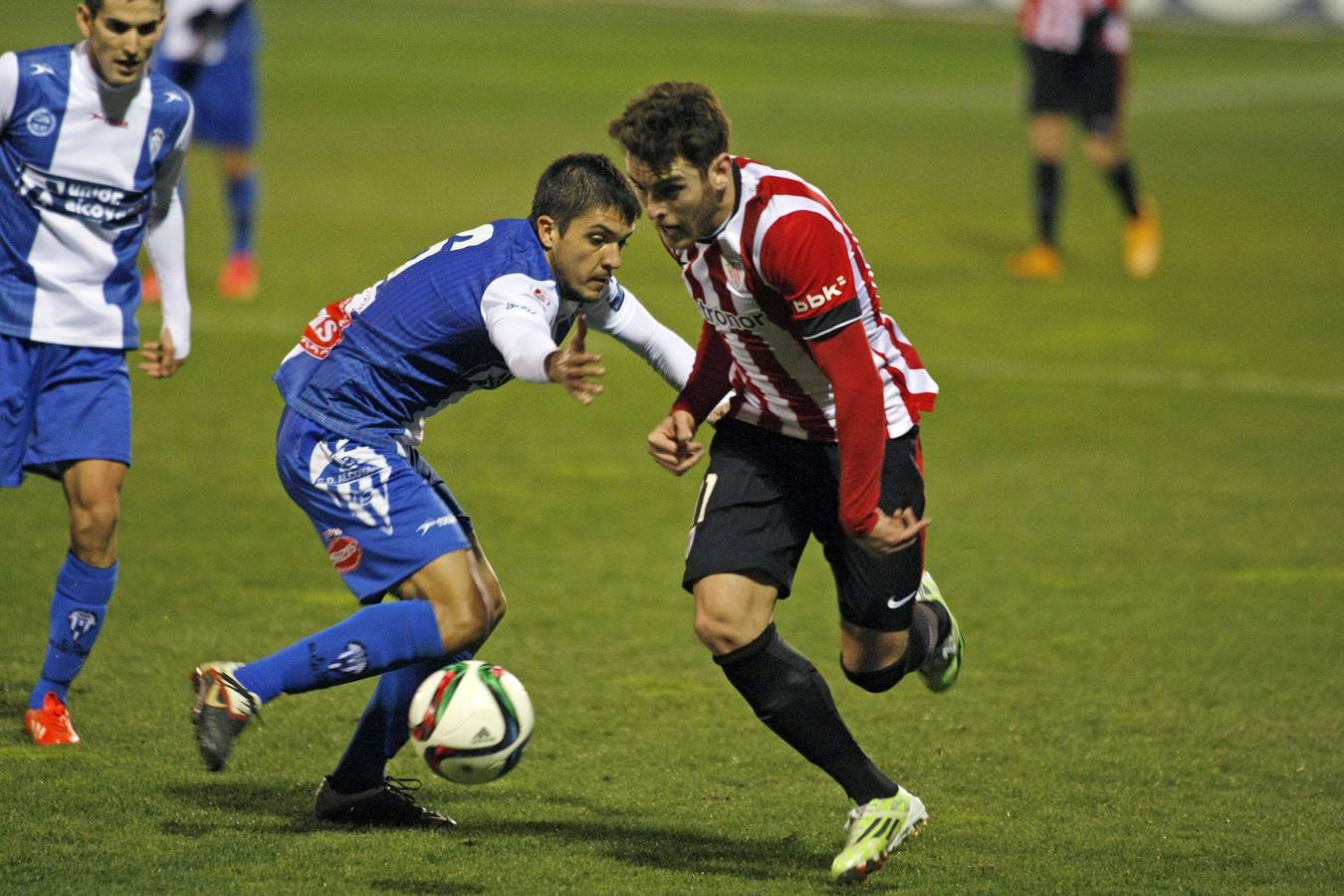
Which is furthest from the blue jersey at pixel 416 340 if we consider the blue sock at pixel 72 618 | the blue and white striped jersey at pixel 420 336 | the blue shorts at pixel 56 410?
the blue sock at pixel 72 618

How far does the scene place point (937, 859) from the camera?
467 cm

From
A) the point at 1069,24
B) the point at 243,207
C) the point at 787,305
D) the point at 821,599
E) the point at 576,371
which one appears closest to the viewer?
the point at 576,371

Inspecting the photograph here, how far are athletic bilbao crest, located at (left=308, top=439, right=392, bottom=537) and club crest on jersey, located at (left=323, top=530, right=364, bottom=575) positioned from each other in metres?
0.01

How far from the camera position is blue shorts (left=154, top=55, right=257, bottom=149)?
41.6ft

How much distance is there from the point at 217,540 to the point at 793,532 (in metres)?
3.61

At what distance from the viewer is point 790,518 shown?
482 cm

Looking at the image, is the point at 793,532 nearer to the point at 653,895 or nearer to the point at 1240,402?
the point at 653,895

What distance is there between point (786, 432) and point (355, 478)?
111cm

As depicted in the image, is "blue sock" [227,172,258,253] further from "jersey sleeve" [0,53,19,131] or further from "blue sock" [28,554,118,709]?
"blue sock" [28,554,118,709]

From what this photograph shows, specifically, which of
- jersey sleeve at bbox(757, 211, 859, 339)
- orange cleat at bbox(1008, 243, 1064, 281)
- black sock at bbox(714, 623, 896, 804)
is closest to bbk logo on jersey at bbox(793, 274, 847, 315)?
jersey sleeve at bbox(757, 211, 859, 339)

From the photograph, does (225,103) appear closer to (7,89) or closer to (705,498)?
(7,89)

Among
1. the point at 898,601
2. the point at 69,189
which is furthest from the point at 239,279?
the point at 898,601

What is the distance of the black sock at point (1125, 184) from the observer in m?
14.1

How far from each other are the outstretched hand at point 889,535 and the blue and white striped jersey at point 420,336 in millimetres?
904
